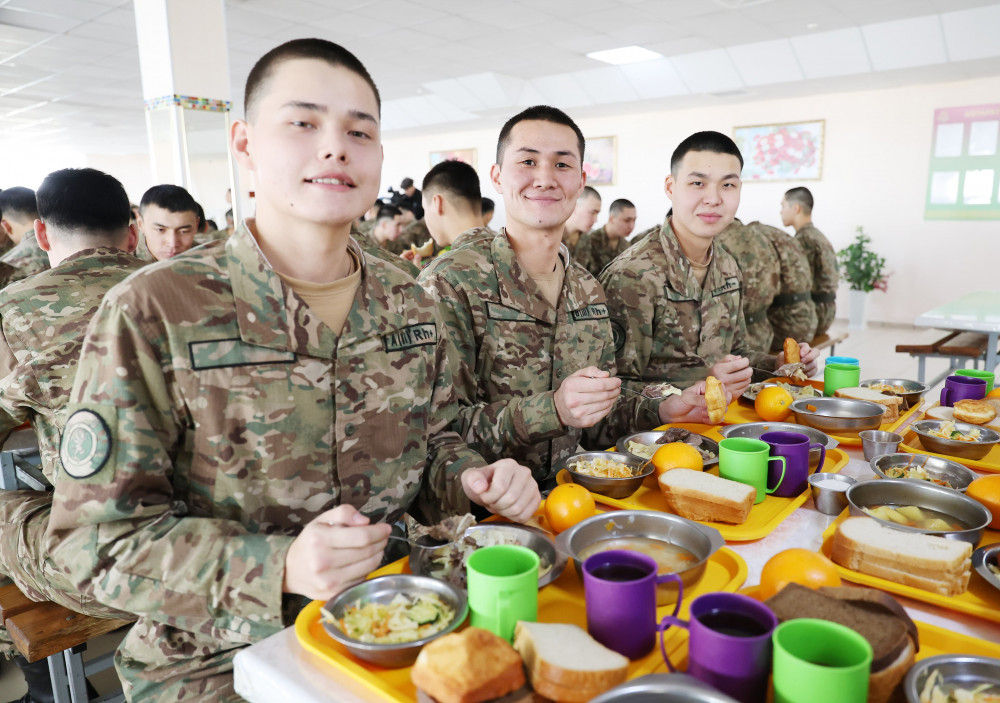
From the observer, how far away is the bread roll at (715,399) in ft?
6.15

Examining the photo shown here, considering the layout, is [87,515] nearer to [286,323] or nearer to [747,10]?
[286,323]

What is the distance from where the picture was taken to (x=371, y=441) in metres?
1.43

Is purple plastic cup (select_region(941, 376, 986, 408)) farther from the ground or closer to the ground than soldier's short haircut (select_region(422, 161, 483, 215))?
Result: closer to the ground

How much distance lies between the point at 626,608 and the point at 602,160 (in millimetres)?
12093

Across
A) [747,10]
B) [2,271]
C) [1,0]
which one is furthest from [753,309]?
[1,0]

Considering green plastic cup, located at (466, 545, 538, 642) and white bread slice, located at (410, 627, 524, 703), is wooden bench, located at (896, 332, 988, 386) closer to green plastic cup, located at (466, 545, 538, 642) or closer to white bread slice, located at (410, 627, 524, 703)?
green plastic cup, located at (466, 545, 538, 642)

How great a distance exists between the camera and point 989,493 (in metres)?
1.29

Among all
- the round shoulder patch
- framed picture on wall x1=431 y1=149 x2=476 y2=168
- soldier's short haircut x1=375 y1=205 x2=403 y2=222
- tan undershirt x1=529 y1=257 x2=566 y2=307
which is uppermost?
framed picture on wall x1=431 y1=149 x2=476 y2=168

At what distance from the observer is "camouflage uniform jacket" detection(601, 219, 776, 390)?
265cm

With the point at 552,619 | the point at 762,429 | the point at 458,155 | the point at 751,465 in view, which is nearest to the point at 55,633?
the point at 552,619

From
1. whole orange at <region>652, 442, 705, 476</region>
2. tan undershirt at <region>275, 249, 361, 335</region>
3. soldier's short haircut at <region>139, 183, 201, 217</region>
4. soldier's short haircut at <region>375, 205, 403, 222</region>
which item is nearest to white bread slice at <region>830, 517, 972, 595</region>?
whole orange at <region>652, 442, 705, 476</region>

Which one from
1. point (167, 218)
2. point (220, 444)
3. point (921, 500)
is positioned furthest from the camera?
point (167, 218)

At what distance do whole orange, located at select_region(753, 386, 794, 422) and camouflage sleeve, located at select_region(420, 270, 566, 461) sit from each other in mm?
628

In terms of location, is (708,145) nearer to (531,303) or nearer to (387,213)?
(531,303)
